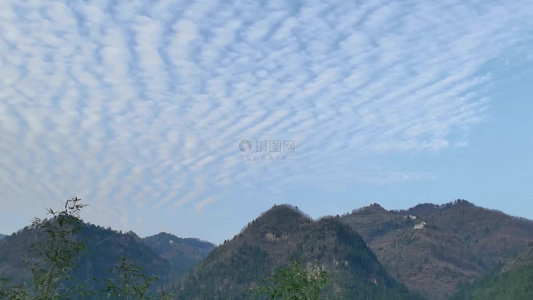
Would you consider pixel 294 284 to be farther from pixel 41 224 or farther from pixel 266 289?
pixel 41 224

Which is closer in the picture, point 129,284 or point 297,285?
point 129,284

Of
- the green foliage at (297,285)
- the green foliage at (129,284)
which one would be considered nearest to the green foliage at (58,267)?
the green foliage at (129,284)

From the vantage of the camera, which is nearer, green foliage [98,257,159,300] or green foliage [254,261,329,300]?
green foliage [98,257,159,300]

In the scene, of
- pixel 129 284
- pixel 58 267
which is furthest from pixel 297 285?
pixel 58 267

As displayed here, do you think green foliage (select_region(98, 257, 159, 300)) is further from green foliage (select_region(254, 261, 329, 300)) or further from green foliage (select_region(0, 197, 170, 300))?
green foliage (select_region(254, 261, 329, 300))

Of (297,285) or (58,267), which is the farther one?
(297,285)

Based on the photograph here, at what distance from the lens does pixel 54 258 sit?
3017cm

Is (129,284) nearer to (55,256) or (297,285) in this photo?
(55,256)

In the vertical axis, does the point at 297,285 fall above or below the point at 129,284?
below

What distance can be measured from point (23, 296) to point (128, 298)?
6.16 meters

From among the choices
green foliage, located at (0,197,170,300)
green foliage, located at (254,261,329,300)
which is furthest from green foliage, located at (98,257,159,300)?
green foliage, located at (254,261,329,300)

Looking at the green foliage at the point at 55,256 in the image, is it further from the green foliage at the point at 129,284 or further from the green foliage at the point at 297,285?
the green foliage at the point at 297,285

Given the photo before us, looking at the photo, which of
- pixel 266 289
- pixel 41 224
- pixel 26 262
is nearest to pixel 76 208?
pixel 41 224

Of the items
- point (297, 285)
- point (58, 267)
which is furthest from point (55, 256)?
point (297, 285)
